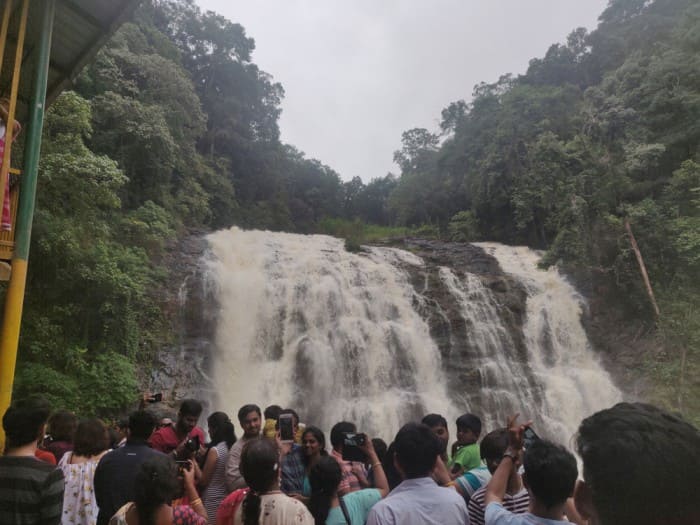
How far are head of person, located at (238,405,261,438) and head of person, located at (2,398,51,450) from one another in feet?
4.43

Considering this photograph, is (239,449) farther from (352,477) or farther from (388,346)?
(388,346)

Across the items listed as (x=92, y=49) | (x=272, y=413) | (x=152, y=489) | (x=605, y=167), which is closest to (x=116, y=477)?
(x=152, y=489)

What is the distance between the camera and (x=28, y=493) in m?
2.24

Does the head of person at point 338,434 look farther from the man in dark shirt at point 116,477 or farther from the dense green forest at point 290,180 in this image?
the dense green forest at point 290,180

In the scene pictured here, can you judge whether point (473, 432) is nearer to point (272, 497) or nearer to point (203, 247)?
point (272, 497)

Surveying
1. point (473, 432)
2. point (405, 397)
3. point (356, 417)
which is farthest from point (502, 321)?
point (473, 432)

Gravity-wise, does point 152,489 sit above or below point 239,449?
above

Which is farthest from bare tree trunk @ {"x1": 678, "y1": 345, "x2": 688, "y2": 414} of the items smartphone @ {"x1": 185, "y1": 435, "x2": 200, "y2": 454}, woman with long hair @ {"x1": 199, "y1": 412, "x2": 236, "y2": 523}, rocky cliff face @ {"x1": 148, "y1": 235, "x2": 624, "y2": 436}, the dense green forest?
smartphone @ {"x1": 185, "y1": 435, "x2": 200, "y2": 454}

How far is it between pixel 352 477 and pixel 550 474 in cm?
148

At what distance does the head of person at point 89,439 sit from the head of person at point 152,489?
1.08 m

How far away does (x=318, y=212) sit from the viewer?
119 feet

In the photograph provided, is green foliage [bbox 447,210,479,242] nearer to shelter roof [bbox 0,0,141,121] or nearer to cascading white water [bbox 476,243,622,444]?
cascading white water [bbox 476,243,622,444]

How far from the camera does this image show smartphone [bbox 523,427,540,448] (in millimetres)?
1872

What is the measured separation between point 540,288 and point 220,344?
11.2 meters
